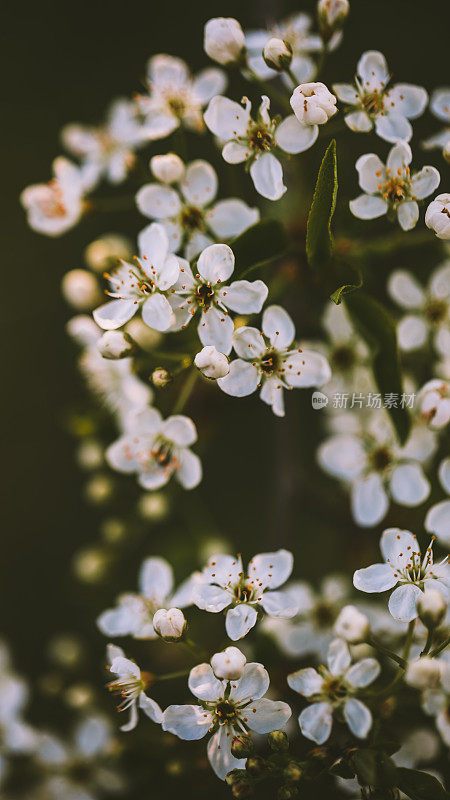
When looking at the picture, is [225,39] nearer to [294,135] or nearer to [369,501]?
[294,135]

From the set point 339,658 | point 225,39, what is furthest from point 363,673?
point 225,39

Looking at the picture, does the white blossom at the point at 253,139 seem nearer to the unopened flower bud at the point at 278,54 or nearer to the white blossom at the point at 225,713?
the unopened flower bud at the point at 278,54

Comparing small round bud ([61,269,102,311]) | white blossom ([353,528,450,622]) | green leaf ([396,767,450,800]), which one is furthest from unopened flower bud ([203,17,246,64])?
green leaf ([396,767,450,800])

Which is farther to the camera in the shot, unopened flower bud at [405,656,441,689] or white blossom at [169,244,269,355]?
white blossom at [169,244,269,355]

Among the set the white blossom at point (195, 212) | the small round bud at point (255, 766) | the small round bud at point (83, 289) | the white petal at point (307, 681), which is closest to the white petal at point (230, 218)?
the white blossom at point (195, 212)

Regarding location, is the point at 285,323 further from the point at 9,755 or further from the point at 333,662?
the point at 9,755

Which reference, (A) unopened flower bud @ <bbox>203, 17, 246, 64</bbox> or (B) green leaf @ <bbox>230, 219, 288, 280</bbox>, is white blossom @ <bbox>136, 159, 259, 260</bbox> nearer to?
(B) green leaf @ <bbox>230, 219, 288, 280</bbox>
